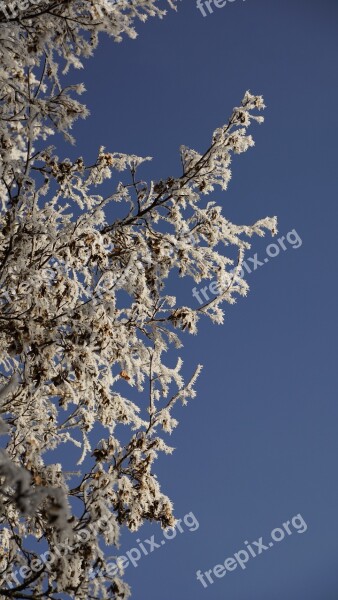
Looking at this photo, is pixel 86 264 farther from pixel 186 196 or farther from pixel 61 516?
pixel 61 516

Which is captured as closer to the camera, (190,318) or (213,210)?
(190,318)

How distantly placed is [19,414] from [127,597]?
7.11 feet

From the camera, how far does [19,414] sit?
5410 mm

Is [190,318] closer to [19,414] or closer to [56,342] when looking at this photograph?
[56,342]

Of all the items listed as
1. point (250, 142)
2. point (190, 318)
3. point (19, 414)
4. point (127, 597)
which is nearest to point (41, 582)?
point (127, 597)

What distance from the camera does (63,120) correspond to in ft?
16.3

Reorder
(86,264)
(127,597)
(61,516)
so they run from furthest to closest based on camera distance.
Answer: (86,264) < (127,597) < (61,516)

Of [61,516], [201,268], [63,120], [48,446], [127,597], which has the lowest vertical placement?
[127,597]

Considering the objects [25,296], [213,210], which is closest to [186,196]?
[213,210]

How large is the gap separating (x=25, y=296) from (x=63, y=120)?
1.73 metres

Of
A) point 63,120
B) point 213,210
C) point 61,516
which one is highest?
point 63,120

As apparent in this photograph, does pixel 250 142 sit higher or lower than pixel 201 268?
higher

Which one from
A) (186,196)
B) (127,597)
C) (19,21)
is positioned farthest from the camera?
(186,196)

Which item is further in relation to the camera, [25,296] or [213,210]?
[213,210]
